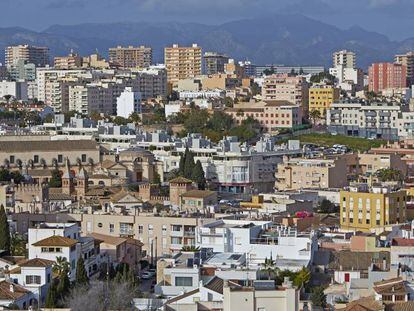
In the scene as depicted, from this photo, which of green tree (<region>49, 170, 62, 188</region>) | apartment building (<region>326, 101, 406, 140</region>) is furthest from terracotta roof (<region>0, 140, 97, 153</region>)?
apartment building (<region>326, 101, 406, 140</region>)

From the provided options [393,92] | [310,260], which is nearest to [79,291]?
[310,260]

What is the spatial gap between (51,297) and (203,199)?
40.8 feet

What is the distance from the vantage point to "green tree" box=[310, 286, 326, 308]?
17.6 meters

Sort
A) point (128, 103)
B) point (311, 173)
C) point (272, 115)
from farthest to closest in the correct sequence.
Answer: point (128, 103) < point (272, 115) < point (311, 173)

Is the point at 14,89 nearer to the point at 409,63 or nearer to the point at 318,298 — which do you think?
the point at 409,63

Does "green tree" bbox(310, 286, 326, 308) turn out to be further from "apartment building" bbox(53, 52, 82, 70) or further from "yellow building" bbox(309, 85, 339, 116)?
"apartment building" bbox(53, 52, 82, 70)

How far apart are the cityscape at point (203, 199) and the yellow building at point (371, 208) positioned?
0.11 feet

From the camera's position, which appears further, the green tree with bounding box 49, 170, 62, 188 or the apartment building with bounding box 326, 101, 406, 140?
the apartment building with bounding box 326, 101, 406, 140

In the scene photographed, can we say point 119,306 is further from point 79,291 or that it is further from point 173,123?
point 173,123

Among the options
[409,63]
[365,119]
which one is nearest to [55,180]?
[365,119]

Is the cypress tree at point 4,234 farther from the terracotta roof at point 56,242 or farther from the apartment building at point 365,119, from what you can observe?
the apartment building at point 365,119

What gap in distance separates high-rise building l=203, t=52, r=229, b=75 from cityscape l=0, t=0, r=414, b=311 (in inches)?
682

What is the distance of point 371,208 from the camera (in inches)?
1100

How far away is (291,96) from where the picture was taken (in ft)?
209
